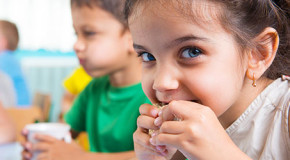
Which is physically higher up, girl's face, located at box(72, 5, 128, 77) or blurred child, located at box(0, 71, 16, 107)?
girl's face, located at box(72, 5, 128, 77)

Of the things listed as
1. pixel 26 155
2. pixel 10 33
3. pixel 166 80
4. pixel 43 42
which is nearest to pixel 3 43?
pixel 10 33

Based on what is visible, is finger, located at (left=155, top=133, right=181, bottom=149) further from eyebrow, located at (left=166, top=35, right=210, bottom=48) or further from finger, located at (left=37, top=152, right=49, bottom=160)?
finger, located at (left=37, top=152, right=49, bottom=160)

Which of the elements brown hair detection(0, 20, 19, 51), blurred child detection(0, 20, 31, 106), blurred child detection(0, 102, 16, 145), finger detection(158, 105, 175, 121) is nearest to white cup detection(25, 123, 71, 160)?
blurred child detection(0, 102, 16, 145)

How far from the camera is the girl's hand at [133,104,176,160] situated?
0.71 m

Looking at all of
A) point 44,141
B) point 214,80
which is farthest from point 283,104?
point 44,141

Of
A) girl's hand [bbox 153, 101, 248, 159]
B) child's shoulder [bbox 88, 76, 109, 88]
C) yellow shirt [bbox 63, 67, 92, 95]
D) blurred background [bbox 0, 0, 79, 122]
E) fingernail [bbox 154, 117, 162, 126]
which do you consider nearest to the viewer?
girl's hand [bbox 153, 101, 248, 159]

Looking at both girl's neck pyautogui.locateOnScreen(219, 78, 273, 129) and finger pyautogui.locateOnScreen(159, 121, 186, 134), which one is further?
girl's neck pyautogui.locateOnScreen(219, 78, 273, 129)

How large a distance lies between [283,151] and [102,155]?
1.99 ft

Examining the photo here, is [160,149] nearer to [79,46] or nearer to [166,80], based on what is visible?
[166,80]

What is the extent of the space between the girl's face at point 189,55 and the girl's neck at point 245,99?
0.16 m

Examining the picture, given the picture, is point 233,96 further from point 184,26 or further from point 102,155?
point 102,155

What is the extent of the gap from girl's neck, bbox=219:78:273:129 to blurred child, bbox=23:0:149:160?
35 cm

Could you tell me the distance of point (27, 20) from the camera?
4152 mm

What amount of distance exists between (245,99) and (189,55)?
0.29 metres
